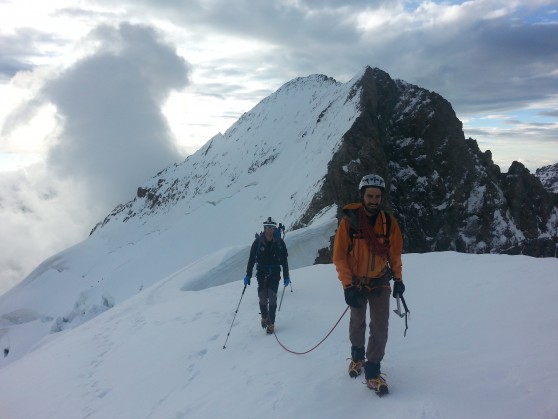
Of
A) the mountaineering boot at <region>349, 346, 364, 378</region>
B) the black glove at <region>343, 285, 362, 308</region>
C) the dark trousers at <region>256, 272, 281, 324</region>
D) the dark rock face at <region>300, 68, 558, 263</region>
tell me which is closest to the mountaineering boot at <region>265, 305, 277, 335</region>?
the dark trousers at <region>256, 272, 281, 324</region>

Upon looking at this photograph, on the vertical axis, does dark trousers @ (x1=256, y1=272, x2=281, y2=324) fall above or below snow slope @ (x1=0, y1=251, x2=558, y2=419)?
above

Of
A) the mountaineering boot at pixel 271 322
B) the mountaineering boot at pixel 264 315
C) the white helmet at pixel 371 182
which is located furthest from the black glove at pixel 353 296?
the mountaineering boot at pixel 264 315

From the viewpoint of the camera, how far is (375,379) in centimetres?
516

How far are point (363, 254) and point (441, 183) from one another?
39.9 m

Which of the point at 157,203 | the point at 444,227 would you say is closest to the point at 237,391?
the point at 444,227

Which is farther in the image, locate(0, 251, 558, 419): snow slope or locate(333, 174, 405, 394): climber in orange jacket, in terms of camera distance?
locate(333, 174, 405, 394): climber in orange jacket

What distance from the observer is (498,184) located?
4425 centimetres

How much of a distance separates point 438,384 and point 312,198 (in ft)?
108

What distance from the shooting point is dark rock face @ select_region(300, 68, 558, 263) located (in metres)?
40.0

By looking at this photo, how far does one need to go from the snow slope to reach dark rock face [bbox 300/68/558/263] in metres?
26.0

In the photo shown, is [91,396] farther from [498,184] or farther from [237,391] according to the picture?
[498,184]

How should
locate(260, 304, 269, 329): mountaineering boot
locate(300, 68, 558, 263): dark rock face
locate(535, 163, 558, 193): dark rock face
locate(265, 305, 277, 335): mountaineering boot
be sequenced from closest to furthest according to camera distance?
1. locate(265, 305, 277, 335): mountaineering boot
2. locate(260, 304, 269, 329): mountaineering boot
3. locate(300, 68, 558, 263): dark rock face
4. locate(535, 163, 558, 193): dark rock face

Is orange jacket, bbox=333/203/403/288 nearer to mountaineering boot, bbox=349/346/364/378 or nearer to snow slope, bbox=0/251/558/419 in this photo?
mountaineering boot, bbox=349/346/364/378

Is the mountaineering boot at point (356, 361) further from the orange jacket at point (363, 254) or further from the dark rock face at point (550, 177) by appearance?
the dark rock face at point (550, 177)
